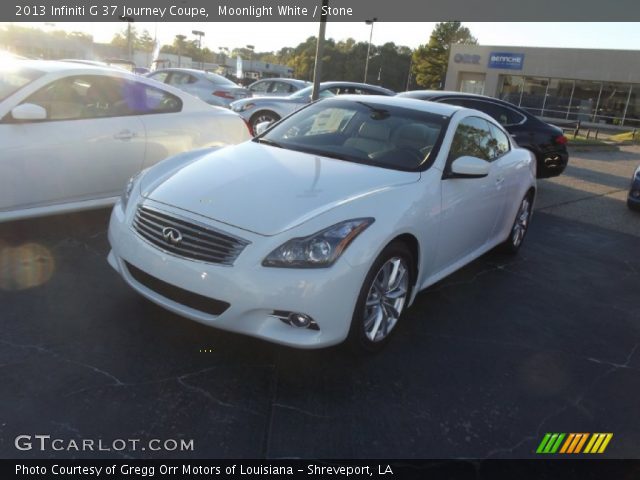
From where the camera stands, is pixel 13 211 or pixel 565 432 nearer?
pixel 565 432

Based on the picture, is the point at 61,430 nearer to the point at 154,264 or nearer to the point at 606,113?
the point at 154,264

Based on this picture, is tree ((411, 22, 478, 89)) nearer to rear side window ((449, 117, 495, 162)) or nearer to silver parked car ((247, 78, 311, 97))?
silver parked car ((247, 78, 311, 97))

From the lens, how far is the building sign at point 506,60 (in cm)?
4147

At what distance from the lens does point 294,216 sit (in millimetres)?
3113

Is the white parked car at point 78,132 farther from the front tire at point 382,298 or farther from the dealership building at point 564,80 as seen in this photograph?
the dealership building at point 564,80

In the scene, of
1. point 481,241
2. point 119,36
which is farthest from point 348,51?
point 481,241

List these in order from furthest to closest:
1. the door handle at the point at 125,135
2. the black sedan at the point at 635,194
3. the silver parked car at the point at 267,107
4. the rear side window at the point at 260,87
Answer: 1. the rear side window at the point at 260,87
2. the silver parked car at the point at 267,107
3. the black sedan at the point at 635,194
4. the door handle at the point at 125,135

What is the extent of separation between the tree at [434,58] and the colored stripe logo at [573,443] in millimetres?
67725

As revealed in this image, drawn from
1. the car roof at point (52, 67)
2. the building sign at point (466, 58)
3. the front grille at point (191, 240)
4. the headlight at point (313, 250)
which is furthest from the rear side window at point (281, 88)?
the building sign at point (466, 58)

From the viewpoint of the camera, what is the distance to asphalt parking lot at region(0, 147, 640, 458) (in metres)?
2.66

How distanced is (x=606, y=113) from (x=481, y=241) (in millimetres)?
38657

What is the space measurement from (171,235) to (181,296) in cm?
34

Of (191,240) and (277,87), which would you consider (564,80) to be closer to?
(277,87)

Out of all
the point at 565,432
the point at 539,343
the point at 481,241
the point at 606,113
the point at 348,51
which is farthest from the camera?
the point at 348,51
